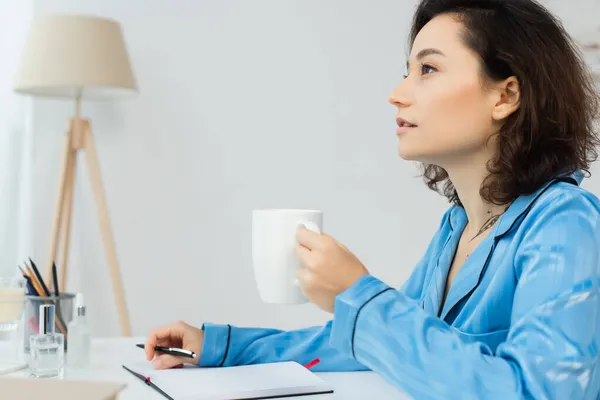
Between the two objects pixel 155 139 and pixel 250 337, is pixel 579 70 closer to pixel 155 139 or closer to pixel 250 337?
pixel 250 337

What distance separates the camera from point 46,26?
2.49 meters

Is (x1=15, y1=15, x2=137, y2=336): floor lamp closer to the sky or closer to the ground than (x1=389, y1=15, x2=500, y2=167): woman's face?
closer to the sky

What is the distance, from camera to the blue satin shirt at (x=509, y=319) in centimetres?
75

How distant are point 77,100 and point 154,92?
16.1 inches

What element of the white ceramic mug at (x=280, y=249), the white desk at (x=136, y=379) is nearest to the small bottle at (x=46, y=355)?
the white desk at (x=136, y=379)

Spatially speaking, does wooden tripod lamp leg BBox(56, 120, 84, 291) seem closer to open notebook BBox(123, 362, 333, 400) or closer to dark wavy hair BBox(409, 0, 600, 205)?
open notebook BBox(123, 362, 333, 400)

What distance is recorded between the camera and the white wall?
9.77 ft

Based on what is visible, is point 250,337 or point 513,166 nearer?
point 513,166

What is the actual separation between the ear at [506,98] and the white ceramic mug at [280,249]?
0.34 meters

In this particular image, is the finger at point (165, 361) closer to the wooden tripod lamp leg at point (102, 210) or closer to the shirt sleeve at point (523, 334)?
the shirt sleeve at point (523, 334)

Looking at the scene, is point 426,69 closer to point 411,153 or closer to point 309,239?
point 411,153

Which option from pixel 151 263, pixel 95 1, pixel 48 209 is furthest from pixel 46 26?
pixel 151 263

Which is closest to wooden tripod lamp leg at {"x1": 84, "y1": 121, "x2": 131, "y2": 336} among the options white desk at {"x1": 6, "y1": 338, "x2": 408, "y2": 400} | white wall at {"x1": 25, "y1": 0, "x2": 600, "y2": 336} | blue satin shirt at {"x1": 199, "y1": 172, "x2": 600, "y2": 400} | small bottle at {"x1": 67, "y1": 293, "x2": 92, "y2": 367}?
white wall at {"x1": 25, "y1": 0, "x2": 600, "y2": 336}

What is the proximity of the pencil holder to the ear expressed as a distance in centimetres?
76
